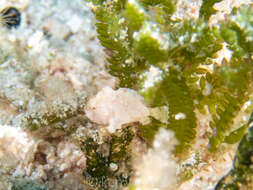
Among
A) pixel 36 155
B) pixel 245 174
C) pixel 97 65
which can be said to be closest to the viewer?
pixel 245 174

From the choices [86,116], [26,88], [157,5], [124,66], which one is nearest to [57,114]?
[86,116]

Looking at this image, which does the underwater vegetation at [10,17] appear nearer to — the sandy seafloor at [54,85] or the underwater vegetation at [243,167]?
the sandy seafloor at [54,85]

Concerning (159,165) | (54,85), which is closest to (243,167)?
(159,165)

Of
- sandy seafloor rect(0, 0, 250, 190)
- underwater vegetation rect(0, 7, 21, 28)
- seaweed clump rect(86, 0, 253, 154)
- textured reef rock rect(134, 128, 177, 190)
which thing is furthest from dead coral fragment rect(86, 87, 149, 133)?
underwater vegetation rect(0, 7, 21, 28)

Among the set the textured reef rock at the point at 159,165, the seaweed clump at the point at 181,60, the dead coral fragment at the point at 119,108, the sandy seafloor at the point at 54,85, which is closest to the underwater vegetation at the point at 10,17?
the sandy seafloor at the point at 54,85

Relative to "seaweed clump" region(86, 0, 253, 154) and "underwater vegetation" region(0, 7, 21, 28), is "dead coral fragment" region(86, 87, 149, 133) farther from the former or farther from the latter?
"underwater vegetation" region(0, 7, 21, 28)

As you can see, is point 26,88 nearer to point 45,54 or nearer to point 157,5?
point 45,54
